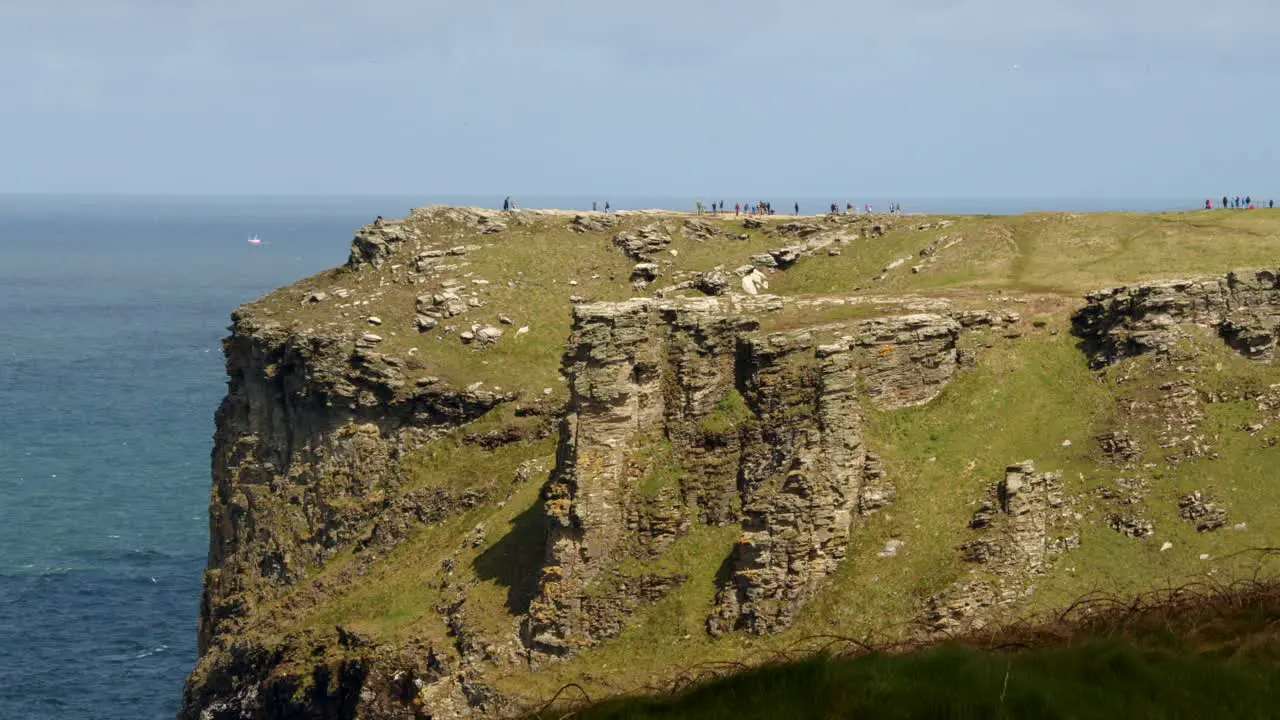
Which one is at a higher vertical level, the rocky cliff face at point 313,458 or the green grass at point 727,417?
the green grass at point 727,417

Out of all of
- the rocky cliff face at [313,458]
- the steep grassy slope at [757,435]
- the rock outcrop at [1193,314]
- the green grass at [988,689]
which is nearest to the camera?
the green grass at [988,689]

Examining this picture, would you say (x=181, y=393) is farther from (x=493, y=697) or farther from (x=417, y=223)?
(x=493, y=697)

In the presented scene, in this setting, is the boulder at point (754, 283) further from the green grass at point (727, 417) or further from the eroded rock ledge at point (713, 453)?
the green grass at point (727, 417)

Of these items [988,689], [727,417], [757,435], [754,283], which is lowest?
[757,435]

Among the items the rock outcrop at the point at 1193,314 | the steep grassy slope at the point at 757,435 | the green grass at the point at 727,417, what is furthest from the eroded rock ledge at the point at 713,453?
the rock outcrop at the point at 1193,314

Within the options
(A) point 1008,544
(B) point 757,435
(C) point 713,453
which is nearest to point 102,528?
(C) point 713,453

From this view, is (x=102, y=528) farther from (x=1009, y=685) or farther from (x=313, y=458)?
(x=1009, y=685)

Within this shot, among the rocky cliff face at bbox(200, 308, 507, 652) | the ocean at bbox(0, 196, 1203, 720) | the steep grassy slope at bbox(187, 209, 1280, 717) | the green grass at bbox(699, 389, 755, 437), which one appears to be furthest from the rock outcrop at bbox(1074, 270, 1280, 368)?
the ocean at bbox(0, 196, 1203, 720)

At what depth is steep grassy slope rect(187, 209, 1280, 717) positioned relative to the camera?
163 ft

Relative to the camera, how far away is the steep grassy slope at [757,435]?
49688 millimetres

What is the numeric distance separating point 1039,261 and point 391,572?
33.4 meters

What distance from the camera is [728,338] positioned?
54.3 metres

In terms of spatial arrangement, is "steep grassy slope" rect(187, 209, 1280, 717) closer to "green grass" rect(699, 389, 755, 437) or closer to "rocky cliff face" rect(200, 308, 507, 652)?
"green grass" rect(699, 389, 755, 437)

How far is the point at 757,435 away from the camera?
172 feet
